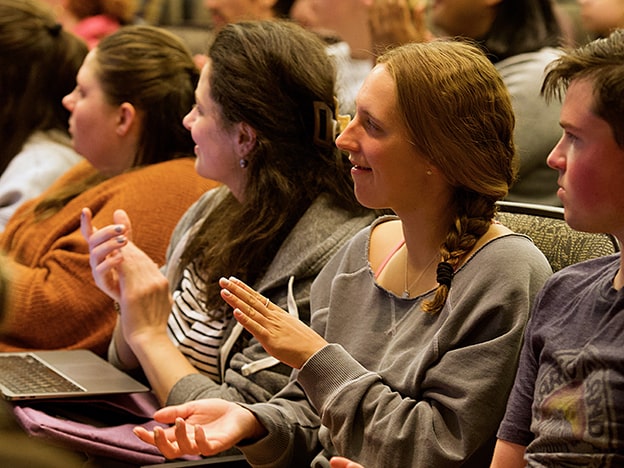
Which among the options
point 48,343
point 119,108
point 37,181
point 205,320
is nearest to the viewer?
point 205,320

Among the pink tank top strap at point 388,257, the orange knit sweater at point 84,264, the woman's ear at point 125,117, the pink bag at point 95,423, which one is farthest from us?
the woman's ear at point 125,117

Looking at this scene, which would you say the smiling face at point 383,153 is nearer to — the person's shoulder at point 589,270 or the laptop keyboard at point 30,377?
the person's shoulder at point 589,270

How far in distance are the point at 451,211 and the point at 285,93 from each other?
558mm

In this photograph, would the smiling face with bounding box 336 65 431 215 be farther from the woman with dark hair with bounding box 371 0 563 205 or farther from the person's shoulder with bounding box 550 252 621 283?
the woman with dark hair with bounding box 371 0 563 205

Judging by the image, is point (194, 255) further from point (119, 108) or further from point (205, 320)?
point (119, 108)

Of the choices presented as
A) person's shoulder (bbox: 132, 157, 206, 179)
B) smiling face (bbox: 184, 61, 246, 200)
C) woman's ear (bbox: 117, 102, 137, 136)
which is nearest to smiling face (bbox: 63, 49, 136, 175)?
woman's ear (bbox: 117, 102, 137, 136)

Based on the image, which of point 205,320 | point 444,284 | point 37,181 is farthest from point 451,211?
point 37,181

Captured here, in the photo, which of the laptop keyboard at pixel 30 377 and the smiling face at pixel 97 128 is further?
the smiling face at pixel 97 128

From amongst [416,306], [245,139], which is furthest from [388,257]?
[245,139]

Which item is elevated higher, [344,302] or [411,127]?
[411,127]

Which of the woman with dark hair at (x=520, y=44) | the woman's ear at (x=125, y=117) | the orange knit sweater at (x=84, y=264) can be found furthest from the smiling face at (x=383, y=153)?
the woman's ear at (x=125, y=117)

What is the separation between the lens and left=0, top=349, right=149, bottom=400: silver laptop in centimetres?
186

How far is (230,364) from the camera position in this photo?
1886 mm

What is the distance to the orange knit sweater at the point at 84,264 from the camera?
2307 millimetres
